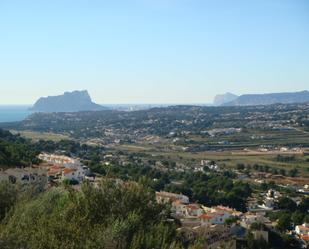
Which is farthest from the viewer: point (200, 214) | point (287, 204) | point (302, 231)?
point (287, 204)

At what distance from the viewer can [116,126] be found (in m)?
118

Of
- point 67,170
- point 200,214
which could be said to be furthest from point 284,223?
point 67,170

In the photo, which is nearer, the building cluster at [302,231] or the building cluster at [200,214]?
the building cluster at [302,231]

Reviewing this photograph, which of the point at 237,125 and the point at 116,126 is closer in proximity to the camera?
the point at 237,125

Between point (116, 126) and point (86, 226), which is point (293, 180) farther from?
point (116, 126)

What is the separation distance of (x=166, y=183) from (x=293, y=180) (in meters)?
13.3

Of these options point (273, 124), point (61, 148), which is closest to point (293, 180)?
point (61, 148)

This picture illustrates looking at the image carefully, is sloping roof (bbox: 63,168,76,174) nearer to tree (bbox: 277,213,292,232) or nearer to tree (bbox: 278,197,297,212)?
tree (bbox: 277,213,292,232)

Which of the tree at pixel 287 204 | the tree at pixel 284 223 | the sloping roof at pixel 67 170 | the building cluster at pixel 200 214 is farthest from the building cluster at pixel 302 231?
the sloping roof at pixel 67 170

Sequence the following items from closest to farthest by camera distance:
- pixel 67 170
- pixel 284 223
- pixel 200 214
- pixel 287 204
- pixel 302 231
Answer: pixel 302 231 → pixel 284 223 → pixel 200 214 → pixel 67 170 → pixel 287 204

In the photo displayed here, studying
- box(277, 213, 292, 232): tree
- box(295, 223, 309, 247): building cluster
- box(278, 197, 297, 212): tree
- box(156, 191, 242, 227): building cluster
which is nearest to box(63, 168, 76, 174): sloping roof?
box(156, 191, 242, 227): building cluster

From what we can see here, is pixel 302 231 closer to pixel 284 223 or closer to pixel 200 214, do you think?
pixel 284 223

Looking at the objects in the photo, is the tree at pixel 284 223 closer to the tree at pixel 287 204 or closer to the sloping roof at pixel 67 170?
the tree at pixel 287 204

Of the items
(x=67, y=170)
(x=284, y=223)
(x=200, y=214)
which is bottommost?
(x=284, y=223)
